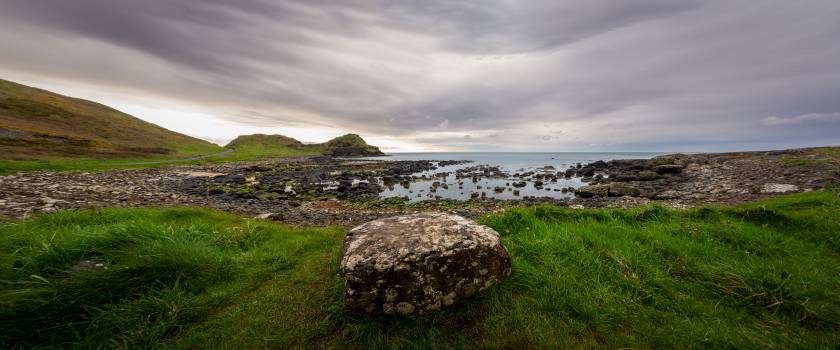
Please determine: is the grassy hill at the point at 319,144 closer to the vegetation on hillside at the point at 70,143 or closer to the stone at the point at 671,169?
the vegetation on hillside at the point at 70,143

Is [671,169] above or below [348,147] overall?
below

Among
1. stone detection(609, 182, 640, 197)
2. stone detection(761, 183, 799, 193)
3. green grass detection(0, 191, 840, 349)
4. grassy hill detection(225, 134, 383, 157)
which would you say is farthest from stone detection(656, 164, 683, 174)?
grassy hill detection(225, 134, 383, 157)

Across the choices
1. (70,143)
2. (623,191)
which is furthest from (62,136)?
(623,191)

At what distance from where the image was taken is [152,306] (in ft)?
12.3

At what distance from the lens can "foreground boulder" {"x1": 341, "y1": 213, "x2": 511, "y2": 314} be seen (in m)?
3.82

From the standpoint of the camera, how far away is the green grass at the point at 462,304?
3.35 metres

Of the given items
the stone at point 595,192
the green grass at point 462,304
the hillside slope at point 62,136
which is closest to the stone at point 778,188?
the stone at point 595,192

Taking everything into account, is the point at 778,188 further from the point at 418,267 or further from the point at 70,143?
the point at 70,143

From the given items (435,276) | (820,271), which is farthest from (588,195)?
(435,276)

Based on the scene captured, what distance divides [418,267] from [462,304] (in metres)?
0.95

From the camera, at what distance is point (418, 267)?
394 cm

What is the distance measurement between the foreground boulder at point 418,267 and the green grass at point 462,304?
0.70 feet

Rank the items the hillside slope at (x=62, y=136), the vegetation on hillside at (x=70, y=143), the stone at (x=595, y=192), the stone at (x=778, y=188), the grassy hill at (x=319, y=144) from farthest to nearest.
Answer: the grassy hill at (x=319, y=144), the hillside slope at (x=62, y=136), the vegetation on hillside at (x=70, y=143), the stone at (x=595, y=192), the stone at (x=778, y=188)

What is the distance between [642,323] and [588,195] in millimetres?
21936
